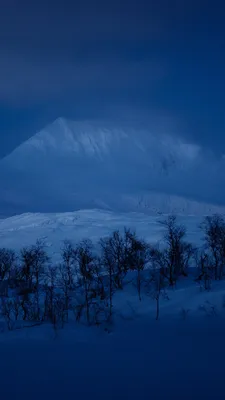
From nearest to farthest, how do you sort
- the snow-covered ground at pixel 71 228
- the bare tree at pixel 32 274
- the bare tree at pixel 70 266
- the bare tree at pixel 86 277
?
1. the bare tree at pixel 86 277
2. the bare tree at pixel 32 274
3. the bare tree at pixel 70 266
4. the snow-covered ground at pixel 71 228

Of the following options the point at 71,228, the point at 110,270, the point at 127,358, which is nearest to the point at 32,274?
the point at 110,270

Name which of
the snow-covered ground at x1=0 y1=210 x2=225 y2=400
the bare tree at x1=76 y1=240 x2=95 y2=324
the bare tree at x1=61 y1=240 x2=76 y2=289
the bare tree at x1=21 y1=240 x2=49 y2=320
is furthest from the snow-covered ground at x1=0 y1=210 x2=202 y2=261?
the snow-covered ground at x1=0 y1=210 x2=225 y2=400

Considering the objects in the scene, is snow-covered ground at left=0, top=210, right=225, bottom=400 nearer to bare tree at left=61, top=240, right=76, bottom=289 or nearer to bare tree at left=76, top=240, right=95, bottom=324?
bare tree at left=76, top=240, right=95, bottom=324

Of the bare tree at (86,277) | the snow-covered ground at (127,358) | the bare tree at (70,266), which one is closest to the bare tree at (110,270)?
the bare tree at (86,277)

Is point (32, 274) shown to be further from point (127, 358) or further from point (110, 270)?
point (127, 358)

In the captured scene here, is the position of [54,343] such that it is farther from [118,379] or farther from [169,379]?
[169,379]

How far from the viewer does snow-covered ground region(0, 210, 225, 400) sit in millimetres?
6223

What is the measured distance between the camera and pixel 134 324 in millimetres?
11078

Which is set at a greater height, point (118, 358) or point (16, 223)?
point (16, 223)

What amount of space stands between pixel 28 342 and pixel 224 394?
547 cm

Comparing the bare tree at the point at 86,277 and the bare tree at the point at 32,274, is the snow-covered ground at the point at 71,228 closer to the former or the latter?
the bare tree at the point at 32,274

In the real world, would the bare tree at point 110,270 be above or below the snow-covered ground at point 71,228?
below

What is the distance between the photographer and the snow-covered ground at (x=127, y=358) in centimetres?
622

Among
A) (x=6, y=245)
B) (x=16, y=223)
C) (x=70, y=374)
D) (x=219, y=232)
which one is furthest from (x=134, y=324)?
(x=16, y=223)
